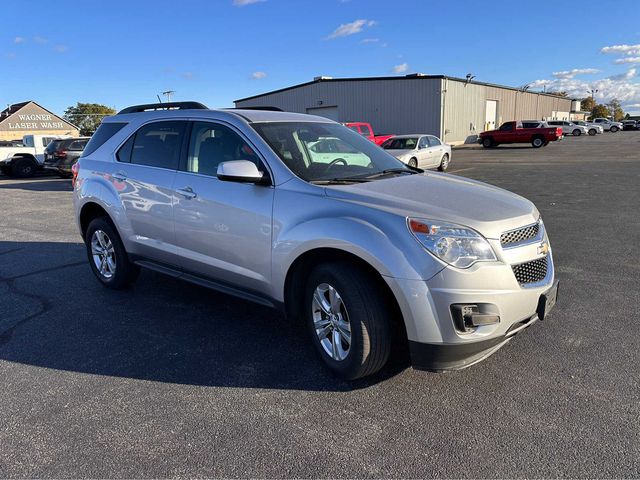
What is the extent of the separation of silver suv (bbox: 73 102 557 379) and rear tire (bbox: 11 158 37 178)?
65.2 feet

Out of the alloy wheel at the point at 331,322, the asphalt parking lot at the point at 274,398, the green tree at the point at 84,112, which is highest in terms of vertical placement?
the green tree at the point at 84,112

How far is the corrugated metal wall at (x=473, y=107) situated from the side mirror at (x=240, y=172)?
36.6 metres

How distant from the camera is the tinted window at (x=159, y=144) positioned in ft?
14.7

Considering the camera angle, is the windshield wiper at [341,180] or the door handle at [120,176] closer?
the windshield wiper at [341,180]

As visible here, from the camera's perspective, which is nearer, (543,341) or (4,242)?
(543,341)

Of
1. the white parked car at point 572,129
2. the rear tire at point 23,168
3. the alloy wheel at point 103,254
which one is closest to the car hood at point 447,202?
the alloy wheel at point 103,254

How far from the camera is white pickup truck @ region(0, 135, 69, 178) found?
21312 mm

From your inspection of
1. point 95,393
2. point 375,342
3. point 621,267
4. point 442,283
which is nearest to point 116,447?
point 95,393

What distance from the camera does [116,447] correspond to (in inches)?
106

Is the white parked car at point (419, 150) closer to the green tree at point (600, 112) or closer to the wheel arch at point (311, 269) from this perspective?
the wheel arch at point (311, 269)

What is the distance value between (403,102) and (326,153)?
36021 millimetres

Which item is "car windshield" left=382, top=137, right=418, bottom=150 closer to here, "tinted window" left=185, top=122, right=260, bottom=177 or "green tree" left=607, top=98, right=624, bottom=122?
"tinted window" left=185, top=122, right=260, bottom=177

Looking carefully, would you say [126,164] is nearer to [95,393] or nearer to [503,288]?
[95,393]

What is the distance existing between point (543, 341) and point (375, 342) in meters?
1.62
